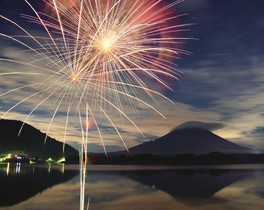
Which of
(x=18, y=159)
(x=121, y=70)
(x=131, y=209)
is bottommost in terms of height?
(x=131, y=209)

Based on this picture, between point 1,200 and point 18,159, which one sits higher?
point 18,159

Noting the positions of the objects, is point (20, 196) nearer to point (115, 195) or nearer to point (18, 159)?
point (115, 195)

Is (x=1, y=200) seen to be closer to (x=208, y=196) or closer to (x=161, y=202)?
(x=161, y=202)

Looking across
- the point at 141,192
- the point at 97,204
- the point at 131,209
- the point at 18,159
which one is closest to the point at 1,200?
the point at 97,204

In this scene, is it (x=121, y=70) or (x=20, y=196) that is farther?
(x=20, y=196)

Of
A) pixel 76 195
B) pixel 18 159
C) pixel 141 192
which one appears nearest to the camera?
pixel 76 195


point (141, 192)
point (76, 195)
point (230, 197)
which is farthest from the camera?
point (141, 192)

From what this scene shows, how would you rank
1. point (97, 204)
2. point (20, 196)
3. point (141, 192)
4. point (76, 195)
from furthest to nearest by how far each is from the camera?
point (141, 192), point (76, 195), point (20, 196), point (97, 204)

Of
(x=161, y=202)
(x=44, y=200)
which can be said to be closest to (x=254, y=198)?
(x=161, y=202)

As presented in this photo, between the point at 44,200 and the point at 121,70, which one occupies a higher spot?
the point at 121,70
